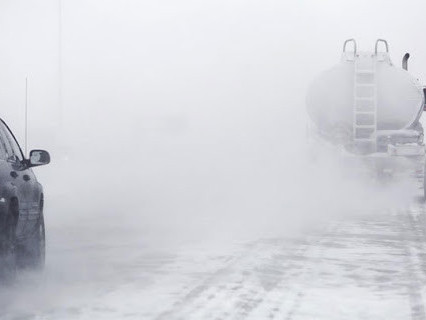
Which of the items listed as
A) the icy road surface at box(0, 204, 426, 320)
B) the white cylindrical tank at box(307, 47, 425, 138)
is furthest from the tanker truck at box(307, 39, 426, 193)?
the icy road surface at box(0, 204, 426, 320)

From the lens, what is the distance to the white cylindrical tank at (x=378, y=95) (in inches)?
1123

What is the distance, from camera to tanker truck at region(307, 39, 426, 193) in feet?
93.2

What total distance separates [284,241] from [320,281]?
4571 millimetres

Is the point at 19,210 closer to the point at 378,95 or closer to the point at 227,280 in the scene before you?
the point at 227,280

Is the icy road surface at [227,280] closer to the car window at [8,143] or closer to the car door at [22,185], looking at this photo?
the car door at [22,185]

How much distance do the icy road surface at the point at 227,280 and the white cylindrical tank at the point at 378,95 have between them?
40.9ft

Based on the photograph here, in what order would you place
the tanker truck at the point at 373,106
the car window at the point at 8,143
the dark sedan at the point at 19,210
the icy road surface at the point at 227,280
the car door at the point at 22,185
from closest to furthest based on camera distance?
the icy road surface at the point at 227,280, the dark sedan at the point at 19,210, the car door at the point at 22,185, the car window at the point at 8,143, the tanker truck at the point at 373,106

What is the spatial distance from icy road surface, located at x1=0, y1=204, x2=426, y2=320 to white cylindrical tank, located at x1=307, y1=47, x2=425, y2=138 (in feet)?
40.9

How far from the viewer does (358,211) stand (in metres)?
23.2

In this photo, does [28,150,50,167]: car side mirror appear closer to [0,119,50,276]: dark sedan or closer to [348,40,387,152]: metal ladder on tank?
[0,119,50,276]: dark sedan

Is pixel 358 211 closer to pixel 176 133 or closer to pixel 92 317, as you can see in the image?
pixel 92 317

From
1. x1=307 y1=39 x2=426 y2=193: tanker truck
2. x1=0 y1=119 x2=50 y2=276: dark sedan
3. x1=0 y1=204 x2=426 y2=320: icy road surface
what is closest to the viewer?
x1=0 y1=204 x2=426 y2=320: icy road surface

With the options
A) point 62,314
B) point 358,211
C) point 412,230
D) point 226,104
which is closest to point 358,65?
point 358,211

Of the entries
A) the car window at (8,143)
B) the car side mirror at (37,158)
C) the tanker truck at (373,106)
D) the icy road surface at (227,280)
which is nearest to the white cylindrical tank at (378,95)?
the tanker truck at (373,106)
